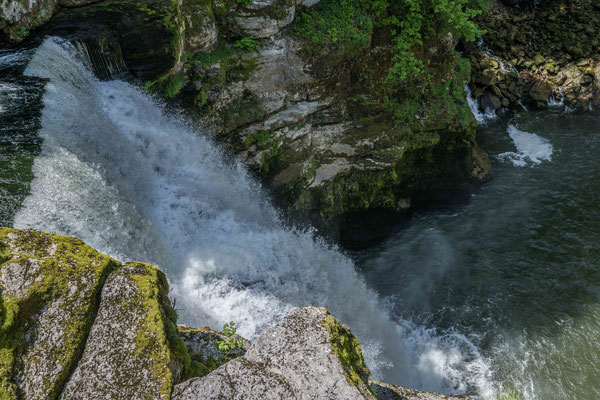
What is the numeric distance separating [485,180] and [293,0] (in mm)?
7639

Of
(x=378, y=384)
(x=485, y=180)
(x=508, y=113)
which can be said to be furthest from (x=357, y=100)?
(x=508, y=113)

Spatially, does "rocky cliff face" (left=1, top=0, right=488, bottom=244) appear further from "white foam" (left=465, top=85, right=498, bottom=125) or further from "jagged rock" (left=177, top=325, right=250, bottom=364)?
"jagged rock" (left=177, top=325, right=250, bottom=364)

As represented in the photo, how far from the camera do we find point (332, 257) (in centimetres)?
947

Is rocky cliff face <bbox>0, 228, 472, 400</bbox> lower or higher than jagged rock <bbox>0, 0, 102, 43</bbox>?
lower

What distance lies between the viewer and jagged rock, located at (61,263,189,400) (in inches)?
122

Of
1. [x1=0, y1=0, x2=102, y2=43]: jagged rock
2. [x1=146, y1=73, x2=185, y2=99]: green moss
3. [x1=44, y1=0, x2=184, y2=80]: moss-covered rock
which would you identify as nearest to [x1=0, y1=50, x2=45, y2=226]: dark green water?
[x1=0, y1=0, x2=102, y2=43]: jagged rock

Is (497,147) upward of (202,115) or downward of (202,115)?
downward

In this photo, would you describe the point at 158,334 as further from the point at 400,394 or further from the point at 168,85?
the point at 168,85

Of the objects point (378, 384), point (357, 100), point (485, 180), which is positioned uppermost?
point (357, 100)

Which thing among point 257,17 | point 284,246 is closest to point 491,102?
point 257,17

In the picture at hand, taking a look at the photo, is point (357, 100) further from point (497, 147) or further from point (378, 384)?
point (378, 384)

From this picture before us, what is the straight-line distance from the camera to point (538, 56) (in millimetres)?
16297

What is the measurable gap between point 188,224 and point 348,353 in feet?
17.0

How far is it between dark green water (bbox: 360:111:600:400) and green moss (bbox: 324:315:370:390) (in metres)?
5.24
